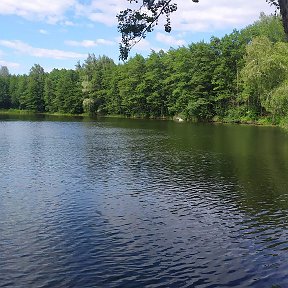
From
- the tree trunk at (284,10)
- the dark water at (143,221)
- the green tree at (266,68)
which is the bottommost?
the dark water at (143,221)

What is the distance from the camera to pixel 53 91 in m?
152

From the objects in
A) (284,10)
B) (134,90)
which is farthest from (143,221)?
(134,90)

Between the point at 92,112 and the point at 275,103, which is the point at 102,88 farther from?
the point at 275,103

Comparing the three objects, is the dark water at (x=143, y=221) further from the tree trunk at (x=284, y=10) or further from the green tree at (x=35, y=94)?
the green tree at (x=35, y=94)

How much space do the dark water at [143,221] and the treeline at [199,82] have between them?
1161 inches

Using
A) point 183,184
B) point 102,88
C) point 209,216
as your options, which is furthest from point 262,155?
point 102,88

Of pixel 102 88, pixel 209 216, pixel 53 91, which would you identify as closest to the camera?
pixel 209 216

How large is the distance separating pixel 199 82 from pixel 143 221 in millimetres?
79511

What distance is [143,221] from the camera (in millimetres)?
19297

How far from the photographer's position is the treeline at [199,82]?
68500mm

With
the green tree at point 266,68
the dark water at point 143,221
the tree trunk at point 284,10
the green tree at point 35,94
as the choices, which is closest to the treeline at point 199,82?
the green tree at point 266,68

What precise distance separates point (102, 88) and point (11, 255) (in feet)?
392

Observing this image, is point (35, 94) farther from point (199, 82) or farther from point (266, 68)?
point (266, 68)

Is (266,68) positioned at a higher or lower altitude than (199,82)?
lower
